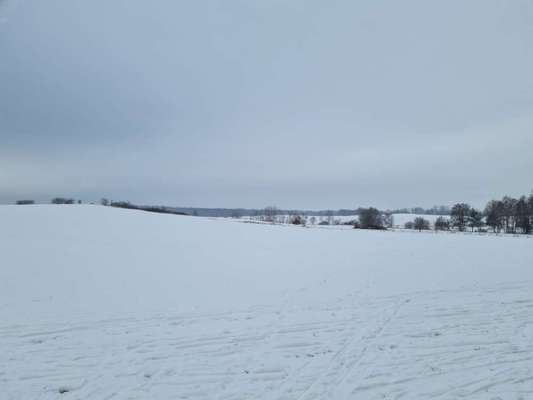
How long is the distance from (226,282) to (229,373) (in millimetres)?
7318

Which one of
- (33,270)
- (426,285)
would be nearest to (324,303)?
(426,285)

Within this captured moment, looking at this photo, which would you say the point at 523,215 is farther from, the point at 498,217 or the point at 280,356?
the point at 280,356

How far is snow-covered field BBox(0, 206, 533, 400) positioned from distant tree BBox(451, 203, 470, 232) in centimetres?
7553

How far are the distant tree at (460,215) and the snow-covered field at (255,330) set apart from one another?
75534mm

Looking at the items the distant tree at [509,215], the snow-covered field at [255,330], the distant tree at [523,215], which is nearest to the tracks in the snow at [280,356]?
the snow-covered field at [255,330]

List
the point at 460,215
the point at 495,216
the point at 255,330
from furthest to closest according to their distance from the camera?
the point at 460,215, the point at 495,216, the point at 255,330

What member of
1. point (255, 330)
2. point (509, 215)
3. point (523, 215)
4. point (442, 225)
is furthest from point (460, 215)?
point (255, 330)

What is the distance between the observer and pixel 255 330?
6887 millimetres

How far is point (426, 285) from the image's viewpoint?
11.7 meters

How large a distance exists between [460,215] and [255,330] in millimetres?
90690

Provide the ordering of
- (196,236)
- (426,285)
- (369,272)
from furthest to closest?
(196,236) → (369,272) → (426,285)

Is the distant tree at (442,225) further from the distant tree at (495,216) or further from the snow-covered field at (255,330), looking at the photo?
the snow-covered field at (255,330)

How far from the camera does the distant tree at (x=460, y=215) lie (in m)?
78.4

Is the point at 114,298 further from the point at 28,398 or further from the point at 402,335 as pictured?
the point at 402,335
